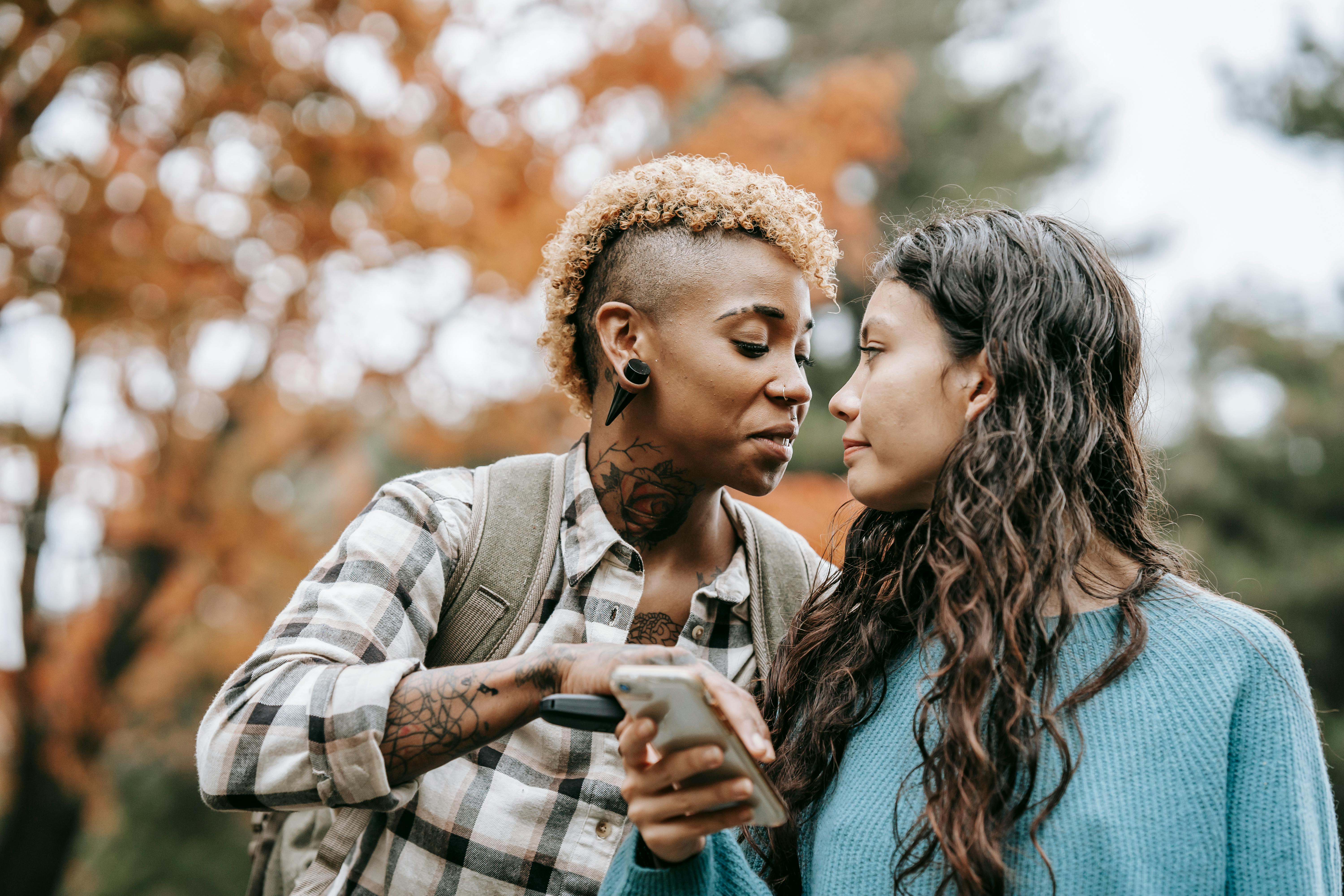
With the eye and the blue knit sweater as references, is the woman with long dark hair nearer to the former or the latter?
the blue knit sweater

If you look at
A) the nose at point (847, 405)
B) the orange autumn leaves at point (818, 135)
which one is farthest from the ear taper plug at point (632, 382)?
the orange autumn leaves at point (818, 135)

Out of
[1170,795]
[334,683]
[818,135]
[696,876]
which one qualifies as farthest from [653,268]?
[818,135]

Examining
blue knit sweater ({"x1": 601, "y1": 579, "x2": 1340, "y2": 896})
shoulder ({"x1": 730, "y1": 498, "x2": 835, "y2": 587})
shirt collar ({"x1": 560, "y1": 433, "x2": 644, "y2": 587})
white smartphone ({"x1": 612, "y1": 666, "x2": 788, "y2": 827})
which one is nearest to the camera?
white smartphone ({"x1": 612, "y1": 666, "x2": 788, "y2": 827})

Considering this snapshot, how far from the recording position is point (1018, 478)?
87.7 inches

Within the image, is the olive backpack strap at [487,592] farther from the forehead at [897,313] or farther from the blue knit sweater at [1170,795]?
the forehead at [897,313]

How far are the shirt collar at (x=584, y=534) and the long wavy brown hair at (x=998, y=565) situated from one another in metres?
0.66

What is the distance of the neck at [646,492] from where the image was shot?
313cm

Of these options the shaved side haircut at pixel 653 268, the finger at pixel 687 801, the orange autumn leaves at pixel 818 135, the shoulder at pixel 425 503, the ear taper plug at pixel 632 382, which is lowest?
the finger at pixel 687 801

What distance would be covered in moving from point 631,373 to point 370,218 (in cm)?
437

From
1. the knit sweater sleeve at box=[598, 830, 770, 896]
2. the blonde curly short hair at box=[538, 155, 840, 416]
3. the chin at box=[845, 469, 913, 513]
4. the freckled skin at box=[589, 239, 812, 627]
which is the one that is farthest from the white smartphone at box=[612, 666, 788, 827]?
the blonde curly short hair at box=[538, 155, 840, 416]

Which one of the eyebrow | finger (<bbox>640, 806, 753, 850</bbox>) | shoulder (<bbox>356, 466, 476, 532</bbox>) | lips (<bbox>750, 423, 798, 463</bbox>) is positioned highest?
the eyebrow

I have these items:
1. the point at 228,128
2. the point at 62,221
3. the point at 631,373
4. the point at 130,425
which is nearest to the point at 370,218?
the point at 228,128

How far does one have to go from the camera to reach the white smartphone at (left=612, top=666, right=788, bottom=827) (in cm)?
169

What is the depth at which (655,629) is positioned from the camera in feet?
9.93
